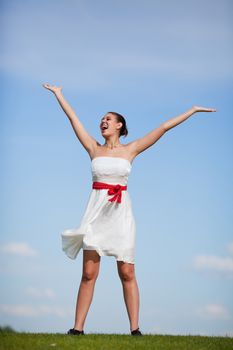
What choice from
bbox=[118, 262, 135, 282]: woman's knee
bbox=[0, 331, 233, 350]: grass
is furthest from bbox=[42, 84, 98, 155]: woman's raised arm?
bbox=[0, 331, 233, 350]: grass

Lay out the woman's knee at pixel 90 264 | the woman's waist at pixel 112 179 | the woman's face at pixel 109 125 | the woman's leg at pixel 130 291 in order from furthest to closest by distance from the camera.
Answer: the woman's face at pixel 109 125 → the woman's waist at pixel 112 179 → the woman's leg at pixel 130 291 → the woman's knee at pixel 90 264

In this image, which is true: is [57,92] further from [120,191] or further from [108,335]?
[108,335]

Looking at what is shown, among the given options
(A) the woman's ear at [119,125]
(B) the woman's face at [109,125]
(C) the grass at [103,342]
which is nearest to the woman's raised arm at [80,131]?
(B) the woman's face at [109,125]

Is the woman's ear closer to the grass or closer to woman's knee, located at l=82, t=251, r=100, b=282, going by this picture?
woman's knee, located at l=82, t=251, r=100, b=282

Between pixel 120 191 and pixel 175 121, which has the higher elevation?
pixel 175 121

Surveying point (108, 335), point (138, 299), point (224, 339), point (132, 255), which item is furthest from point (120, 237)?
point (224, 339)

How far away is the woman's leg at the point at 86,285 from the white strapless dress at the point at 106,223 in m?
0.11

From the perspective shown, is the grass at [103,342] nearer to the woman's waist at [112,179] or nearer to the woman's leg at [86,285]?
the woman's leg at [86,285]

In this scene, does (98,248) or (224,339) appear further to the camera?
(224,339)

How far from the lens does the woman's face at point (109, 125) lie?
340 inches

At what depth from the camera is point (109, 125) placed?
8633 millimetres

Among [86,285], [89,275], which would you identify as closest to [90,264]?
[89,275]

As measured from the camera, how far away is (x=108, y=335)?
8.59 meters

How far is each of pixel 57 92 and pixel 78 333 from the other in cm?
328
